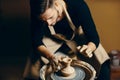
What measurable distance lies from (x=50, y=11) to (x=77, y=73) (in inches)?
8.4

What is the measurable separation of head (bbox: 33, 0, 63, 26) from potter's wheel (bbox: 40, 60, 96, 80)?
148 mm

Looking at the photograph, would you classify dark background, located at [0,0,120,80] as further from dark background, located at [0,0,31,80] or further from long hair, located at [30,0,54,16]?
long hair, located at [30,0,54,16]

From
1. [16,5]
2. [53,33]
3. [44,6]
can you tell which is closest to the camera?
[44,6]

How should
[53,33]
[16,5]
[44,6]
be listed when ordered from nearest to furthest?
1. [44,6]
2. [53,33]
3. [16,5]

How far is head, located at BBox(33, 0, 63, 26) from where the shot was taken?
3.59 ft

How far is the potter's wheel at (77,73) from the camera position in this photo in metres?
1.11

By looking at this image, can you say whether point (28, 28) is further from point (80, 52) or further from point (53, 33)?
point (80, 52)

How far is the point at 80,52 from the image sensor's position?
1128 millimetres

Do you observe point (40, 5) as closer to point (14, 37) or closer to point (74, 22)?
point (74, 22)

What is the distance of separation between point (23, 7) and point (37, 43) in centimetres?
26

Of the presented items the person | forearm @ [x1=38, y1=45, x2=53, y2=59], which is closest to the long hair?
the person

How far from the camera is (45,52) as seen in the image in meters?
1.16

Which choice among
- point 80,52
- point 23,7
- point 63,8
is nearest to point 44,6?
point 63,8

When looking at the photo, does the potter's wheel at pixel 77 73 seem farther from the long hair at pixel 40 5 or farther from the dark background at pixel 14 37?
the dark background at pixel 14 37
